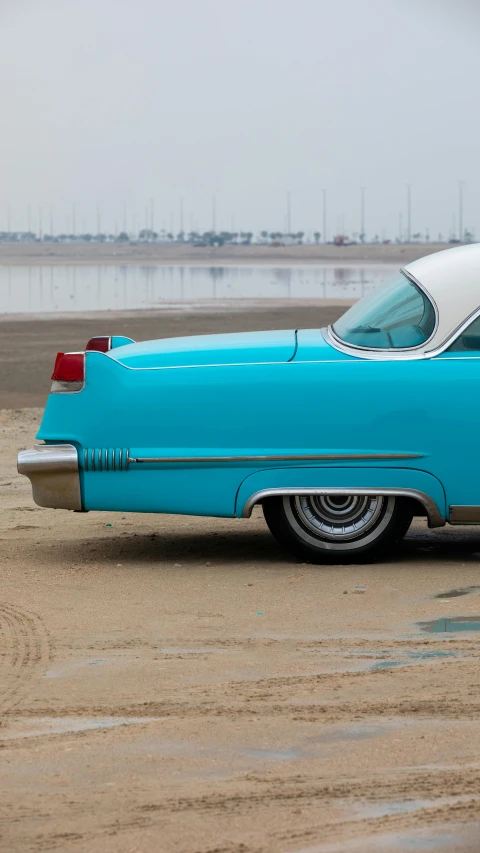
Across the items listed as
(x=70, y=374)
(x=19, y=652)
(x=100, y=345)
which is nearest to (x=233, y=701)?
(x=19, y=652)

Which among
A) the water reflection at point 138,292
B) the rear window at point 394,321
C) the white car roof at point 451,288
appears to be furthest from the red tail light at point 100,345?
the water reflection at point 138,292

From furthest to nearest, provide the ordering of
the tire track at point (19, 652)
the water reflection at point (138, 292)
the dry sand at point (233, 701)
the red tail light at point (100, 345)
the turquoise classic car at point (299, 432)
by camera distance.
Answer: the water reflection at point (138, 292)
the red tail light at point (100, 345)
the turquoise classic car at point (299, 432)
the tire track at point (19, 652)
the dry sand at point (233, 701)

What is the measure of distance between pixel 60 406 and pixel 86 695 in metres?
2.31

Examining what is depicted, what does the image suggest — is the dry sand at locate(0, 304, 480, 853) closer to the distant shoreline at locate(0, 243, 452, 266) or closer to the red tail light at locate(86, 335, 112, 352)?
the red tail light at locate(86, 335, 112, 352)

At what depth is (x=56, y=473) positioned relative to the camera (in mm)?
6594

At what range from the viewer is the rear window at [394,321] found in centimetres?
666

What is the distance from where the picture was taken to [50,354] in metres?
20.5

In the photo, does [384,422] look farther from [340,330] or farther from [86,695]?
[86,695]

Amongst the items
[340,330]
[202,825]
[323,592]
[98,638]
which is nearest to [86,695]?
[98,638]

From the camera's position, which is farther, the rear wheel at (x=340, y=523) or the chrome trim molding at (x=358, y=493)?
the rear wheel at (x=340, y=523)

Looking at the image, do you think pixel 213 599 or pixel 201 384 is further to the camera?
pixel 201 384

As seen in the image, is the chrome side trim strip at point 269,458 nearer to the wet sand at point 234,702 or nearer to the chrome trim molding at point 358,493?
the chrome trim molding at point 358,493

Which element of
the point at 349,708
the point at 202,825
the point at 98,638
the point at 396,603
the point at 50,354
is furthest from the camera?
the point at 50,354

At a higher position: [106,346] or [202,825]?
[106,346]
